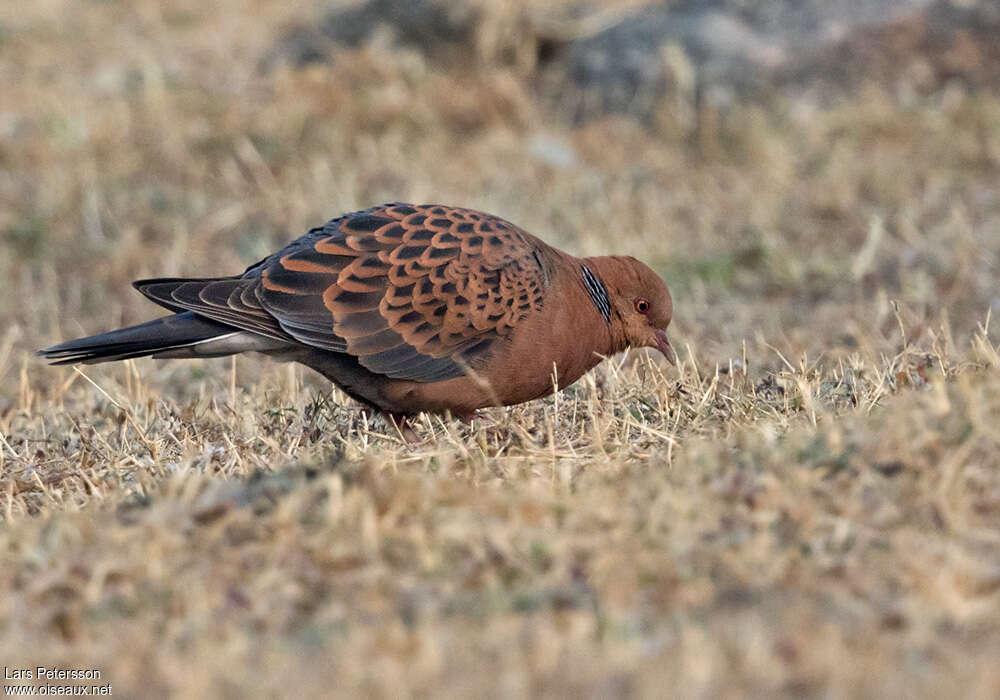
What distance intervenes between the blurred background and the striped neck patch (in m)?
1.47

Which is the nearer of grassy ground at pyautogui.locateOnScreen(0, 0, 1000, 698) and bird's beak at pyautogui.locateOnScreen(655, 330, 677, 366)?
grassy ground at pyautogui.locateOnScreen(0, 0, 1000, 698)

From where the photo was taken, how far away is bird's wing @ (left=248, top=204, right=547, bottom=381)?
447cm

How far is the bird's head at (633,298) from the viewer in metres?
4.91

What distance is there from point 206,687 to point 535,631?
0.66 meters

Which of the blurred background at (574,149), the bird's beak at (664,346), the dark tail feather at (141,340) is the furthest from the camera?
the blurred background at (574,149)

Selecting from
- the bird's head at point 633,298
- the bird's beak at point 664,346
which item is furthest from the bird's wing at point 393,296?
the bird's beak at point 664,346

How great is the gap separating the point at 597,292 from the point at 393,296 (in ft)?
2.50

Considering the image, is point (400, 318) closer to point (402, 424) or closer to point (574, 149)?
point (402, 424)

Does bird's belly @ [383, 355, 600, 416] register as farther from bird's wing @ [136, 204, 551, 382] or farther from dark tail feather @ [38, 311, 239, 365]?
dark tail feather @ [38, 311, 239, 365]

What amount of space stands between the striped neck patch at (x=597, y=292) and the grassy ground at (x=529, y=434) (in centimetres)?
26

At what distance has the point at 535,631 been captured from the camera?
277cm

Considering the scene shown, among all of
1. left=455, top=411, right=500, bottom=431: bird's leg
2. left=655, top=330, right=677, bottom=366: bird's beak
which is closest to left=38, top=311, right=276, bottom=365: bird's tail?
left=455, top=411, right=500, bottom=431: bird's leg

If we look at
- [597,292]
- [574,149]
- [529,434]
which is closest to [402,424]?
[529,434]

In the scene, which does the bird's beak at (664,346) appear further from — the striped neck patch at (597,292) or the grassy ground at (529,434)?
the striped neck patch at (597,292)
